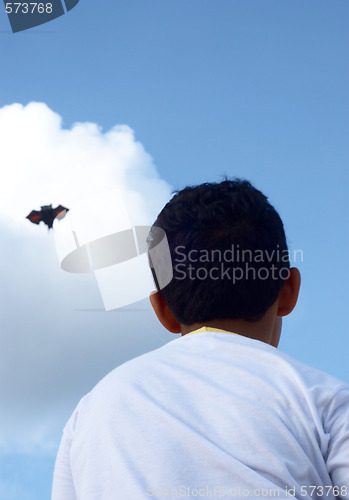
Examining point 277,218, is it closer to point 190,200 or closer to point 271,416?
point 190,200

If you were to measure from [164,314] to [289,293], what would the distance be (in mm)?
490

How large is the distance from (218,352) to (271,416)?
278mm

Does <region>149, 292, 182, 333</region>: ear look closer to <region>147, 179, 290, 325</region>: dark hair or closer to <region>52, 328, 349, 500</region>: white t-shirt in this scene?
<region>147, 179, 290, 325</region>: dark hair

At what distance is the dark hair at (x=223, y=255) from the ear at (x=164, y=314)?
0.11ft

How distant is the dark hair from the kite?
420 cm

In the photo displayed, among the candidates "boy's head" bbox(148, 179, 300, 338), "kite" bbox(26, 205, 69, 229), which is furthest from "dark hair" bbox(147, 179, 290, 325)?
"kite" bbox(26, 205, 69, 229)

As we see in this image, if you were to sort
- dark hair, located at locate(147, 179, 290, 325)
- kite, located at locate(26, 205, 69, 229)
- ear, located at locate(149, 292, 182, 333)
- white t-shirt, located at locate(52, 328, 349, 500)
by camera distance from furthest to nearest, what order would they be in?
kite, located at locate(26, 205, 69, 229), ear, located at locate(149, 292, 182, 333), dark hair, located at locate(147, 179, 290, 325), white t-shirt, located at locate(52, 328, 349, 500)

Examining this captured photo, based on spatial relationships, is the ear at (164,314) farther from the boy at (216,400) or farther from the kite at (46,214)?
the kite at (46,214)

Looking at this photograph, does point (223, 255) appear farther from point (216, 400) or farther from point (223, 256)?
point (216, 400)

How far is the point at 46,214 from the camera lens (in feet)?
22.7

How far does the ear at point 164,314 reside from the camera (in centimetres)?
217

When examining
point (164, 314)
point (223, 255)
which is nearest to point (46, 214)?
point (164, 314)

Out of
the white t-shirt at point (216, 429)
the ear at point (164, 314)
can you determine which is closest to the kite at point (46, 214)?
the ear at point (164, 314)

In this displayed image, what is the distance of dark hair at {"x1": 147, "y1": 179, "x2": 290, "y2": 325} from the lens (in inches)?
80.4
